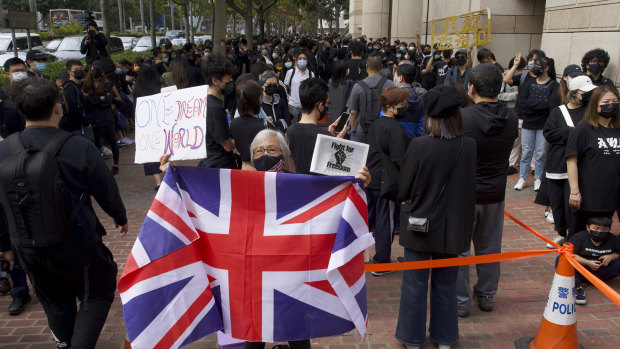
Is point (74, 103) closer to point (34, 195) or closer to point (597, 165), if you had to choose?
point (34, 195)

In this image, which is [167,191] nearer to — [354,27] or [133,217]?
[133,217]

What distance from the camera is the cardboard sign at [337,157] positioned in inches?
113

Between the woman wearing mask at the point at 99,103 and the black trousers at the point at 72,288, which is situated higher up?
the woman wearing mask at the point at 99,103

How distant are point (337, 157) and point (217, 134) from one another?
234 centimetres

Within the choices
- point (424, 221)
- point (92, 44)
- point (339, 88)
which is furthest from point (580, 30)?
point (92, 44)

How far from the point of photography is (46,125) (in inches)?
123

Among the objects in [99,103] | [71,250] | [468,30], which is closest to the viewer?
[71,250]

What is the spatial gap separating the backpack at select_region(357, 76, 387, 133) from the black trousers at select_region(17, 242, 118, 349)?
4036 millimetres

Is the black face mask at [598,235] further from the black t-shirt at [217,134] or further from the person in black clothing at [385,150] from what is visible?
the black t-shirt at [217,134]

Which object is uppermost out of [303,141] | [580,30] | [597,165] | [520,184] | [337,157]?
[580,30]

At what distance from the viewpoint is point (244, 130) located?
4914 millimetres

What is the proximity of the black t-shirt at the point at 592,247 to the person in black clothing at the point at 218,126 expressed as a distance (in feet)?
11.5

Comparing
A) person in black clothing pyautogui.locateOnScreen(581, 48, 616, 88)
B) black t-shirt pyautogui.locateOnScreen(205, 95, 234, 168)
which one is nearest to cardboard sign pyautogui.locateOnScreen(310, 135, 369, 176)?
black t-shirt pyautogui.locateOnScreen(205, 95, 234, 168)

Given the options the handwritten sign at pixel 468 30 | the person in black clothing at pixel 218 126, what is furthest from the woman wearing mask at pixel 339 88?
the handwritten sign at pixel 468 30
